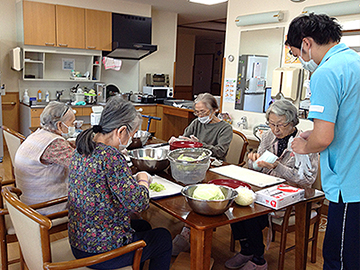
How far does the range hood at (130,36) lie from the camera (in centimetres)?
562

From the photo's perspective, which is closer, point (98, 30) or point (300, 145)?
point (300, 145)

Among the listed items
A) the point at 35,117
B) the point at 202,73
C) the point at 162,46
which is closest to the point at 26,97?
the point at 35,117

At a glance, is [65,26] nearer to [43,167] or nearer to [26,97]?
[26,97]

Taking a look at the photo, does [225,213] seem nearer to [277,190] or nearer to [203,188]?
[203,188]

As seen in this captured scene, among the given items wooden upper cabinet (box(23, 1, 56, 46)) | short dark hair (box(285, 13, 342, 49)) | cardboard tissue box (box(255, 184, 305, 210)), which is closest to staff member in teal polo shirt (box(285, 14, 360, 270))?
short dark hair (box(285, 13, 342, 49))

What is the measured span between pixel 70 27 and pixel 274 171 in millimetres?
4282

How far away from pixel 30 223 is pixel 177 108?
429cm

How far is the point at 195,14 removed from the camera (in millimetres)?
6578

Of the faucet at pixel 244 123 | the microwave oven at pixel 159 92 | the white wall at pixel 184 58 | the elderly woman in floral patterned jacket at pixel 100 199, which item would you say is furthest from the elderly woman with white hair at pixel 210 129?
the white wall at pixel 184 58

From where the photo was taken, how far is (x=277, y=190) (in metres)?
1.81

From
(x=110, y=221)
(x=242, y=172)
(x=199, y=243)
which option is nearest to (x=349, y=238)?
(x=199, y=243)

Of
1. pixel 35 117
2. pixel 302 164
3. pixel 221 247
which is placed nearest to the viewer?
pixel 302 164

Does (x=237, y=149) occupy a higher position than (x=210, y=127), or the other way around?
(x=210, y=127)

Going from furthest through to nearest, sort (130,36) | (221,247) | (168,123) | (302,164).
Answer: (168,123) → (130,36) → (221,247) → (302,164)
